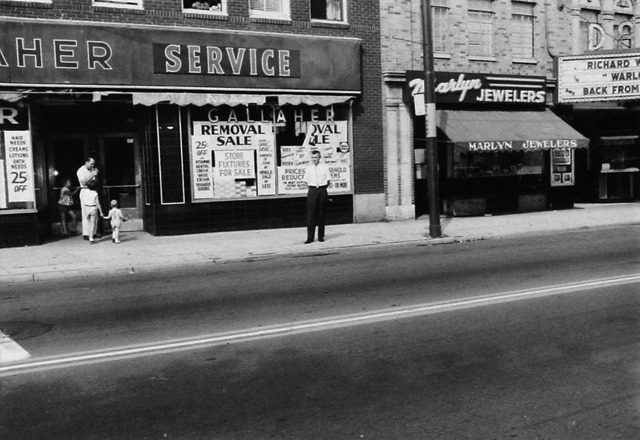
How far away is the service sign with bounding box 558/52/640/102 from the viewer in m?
21.6

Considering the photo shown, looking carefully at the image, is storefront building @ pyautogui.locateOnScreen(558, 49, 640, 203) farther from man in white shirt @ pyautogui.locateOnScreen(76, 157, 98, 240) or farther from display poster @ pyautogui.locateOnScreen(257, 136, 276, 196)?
man in white shirt @ pyautogui.locateOnScreen(76, 157, 98, 240)

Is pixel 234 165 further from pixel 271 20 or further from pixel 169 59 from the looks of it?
pixel 271 20

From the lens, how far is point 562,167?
73.6ft

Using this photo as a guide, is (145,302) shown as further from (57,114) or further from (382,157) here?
(382,157)

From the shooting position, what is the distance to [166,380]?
216 inches

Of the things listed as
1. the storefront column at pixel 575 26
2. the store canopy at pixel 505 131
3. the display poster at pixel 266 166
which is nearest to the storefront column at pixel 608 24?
the storefront column at pixel 575 26

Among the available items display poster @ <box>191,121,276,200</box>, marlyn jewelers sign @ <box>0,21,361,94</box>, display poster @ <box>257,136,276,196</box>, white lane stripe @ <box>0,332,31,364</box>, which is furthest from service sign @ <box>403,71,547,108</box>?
white lane stripe @ <box>0,332,31,364</box>

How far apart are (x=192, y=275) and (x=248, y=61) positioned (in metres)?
7.36

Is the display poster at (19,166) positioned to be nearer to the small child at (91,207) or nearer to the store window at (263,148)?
the small child at (91,207)

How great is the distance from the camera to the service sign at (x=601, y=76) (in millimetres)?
21578

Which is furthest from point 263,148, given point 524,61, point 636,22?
point 636,22

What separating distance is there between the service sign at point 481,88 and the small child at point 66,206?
921cm

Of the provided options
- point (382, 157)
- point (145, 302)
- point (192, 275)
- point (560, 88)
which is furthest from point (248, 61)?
point (560, 88)

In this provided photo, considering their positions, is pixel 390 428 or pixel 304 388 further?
pixel 304 388
